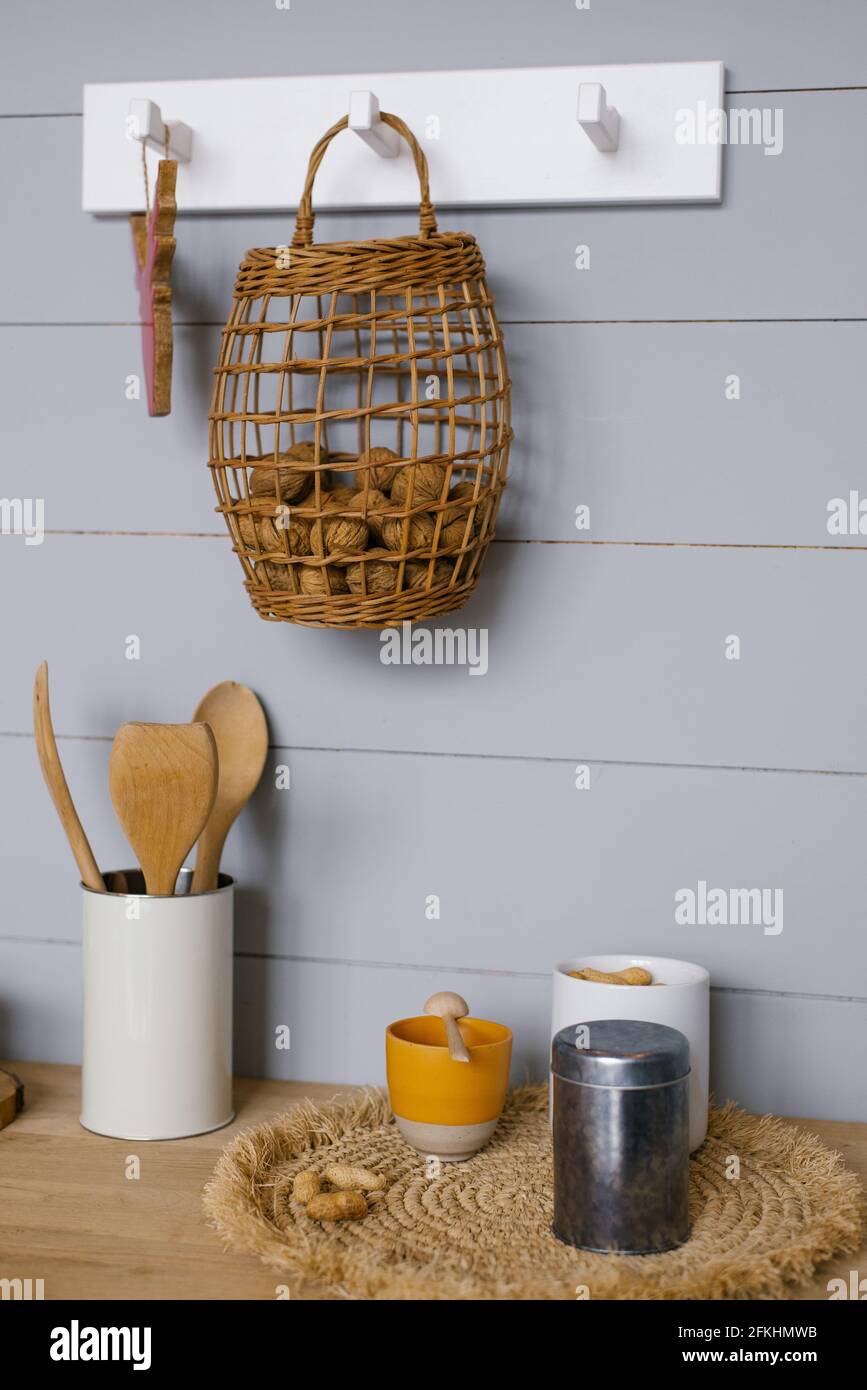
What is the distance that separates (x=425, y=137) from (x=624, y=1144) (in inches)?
26.5

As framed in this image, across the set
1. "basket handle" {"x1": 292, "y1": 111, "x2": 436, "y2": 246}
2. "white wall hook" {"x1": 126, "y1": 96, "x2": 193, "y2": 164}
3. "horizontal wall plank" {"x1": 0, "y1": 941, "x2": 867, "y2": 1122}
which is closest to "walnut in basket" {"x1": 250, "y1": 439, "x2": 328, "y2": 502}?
"basket handle" {"x1": 292, "y1": 111, "x2": 436, "y2": 246}

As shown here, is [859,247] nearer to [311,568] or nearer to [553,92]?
[553,92]

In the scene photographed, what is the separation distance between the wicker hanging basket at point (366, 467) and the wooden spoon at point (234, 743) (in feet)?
0.39

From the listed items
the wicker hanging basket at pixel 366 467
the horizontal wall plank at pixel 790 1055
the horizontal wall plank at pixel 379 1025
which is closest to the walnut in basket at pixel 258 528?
the wicker hanging basket at pixel 366 467

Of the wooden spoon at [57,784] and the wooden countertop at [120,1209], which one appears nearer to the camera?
the wooden countertop at [120,1209]

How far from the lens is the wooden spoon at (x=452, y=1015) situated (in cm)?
78

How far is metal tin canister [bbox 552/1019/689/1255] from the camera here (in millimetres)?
695

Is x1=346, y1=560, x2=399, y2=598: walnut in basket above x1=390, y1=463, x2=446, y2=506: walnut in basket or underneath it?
underneath

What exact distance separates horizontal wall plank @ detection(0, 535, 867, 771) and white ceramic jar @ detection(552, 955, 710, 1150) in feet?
0.60

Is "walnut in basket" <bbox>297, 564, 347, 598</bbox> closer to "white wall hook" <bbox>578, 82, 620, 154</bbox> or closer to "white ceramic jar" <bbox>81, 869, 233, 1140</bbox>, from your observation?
"white ceramic jar" <bbox>81, 869, 233, 1140</bbox>

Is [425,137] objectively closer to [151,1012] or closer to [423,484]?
[423,484]

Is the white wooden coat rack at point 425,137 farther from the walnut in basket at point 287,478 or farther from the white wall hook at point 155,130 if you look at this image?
the walnut in basket at point 287,478

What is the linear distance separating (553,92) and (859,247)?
0.23m
